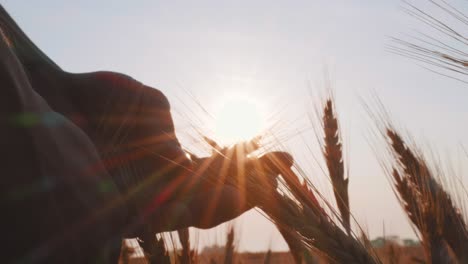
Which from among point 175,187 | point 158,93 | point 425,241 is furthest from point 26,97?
point 425,241

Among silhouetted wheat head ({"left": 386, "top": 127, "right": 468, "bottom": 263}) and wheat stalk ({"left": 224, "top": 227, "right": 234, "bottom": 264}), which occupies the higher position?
silhouetted wheat head ({"left": 386, "top": 127, "right": 468, "bottom": 263})

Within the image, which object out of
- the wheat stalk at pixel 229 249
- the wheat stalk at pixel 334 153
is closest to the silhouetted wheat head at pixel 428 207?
the wheat stalk at pixel 334 153

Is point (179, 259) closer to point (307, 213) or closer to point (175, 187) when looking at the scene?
point (175, 187)

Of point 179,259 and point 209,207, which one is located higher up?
point 209,207

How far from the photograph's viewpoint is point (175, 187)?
1007 millimetres

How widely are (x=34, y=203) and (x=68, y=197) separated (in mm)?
36

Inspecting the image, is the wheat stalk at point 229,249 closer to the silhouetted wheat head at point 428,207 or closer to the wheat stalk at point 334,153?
the wheat stalk at point 334,153

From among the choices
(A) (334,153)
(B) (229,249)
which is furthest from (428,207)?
(B) (229,249)

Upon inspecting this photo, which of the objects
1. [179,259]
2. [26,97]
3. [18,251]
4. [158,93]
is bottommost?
[179,259]

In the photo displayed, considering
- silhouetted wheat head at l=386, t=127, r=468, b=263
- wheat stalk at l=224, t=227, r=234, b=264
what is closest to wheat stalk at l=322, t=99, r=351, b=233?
silhouetted wheat head at l=386, t=127, r=468, b=263

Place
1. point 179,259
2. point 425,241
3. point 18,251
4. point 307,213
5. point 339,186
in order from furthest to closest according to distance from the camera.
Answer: point 339,186, point 179,259, point 425,241, point 307,213, point 18,251

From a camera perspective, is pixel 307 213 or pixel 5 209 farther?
pixel 307 213

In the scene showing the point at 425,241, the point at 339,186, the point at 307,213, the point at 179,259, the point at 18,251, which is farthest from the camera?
the point at 339,186

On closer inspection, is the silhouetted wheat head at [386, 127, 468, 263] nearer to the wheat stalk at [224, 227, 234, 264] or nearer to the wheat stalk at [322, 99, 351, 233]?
the wheat stalk at [322, 99, 351, 233]
